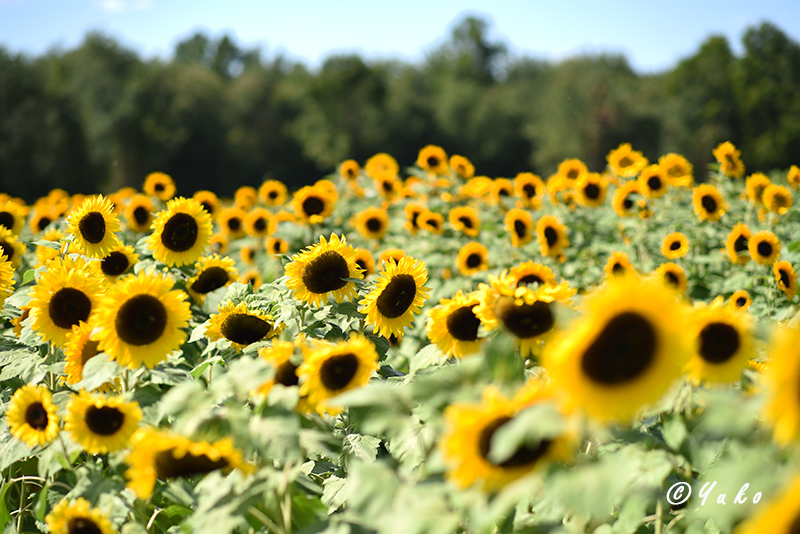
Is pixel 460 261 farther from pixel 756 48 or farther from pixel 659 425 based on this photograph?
pixel 756 48

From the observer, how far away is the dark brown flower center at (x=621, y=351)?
1.19 metres

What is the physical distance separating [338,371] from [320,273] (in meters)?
0.85

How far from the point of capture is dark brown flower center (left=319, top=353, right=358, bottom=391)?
176cm

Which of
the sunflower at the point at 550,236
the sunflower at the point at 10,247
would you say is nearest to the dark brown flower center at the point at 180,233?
the sunflower at the point at 10,247

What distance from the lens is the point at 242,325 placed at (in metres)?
2.47

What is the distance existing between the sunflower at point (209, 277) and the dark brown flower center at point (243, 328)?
0.84 metres

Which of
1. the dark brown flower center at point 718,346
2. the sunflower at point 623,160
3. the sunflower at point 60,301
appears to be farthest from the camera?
the sunflower at point 623,160

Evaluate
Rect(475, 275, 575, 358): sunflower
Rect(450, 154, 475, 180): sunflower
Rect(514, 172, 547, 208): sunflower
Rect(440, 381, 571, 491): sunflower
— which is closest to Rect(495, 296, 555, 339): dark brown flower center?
Rect(475, 275, 575, 358): sunflower

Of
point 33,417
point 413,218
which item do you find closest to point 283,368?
point 33,417

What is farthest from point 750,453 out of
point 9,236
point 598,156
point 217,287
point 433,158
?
point 598,156

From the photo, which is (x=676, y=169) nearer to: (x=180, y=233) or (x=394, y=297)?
(x=394, y=297)

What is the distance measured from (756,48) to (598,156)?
580 inches

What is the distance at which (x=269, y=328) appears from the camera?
8.29 feet

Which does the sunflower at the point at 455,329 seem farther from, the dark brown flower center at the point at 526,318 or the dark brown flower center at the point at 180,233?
the dark brown flower center at the point at 180,233
